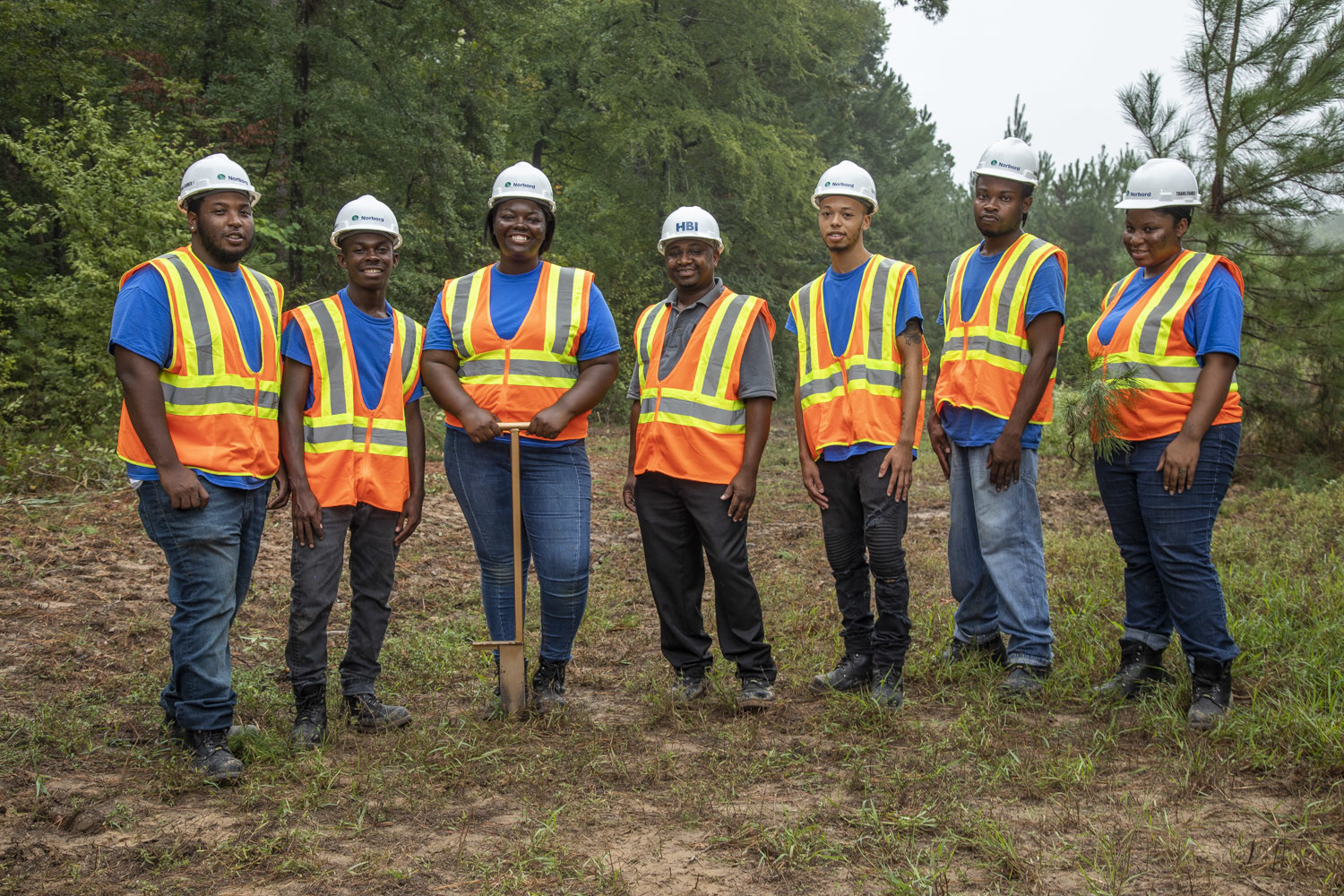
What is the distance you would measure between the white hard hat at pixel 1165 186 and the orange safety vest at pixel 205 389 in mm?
3493

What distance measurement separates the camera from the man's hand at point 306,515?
165 inches

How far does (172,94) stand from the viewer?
42.7 ft

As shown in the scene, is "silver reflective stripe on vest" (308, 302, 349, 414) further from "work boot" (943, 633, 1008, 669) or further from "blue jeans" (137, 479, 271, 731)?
"work boot" (943, 633, 1008, 669)

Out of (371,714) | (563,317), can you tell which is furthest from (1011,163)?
(371,714)

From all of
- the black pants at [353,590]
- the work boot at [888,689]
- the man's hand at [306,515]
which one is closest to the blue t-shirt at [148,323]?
the man's hand at [306,515]

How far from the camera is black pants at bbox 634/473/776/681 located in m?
4.52

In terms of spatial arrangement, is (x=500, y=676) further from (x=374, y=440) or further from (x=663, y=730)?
(x=374, y=440)

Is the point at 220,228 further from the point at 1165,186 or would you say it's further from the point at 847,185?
the point at 1165,186

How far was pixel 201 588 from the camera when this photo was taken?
3852 millimetres

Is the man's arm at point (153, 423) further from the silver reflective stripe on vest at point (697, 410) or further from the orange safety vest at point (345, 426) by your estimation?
the silver reflective stripe on vest at point (697, 410)

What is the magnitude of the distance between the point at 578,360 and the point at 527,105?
770 inches

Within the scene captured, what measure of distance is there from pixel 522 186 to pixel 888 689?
2629 millimetres

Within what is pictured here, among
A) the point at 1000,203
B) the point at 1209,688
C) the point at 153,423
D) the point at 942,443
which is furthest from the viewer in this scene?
the point at 942,443

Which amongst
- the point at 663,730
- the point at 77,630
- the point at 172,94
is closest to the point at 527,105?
the point at 172,94
